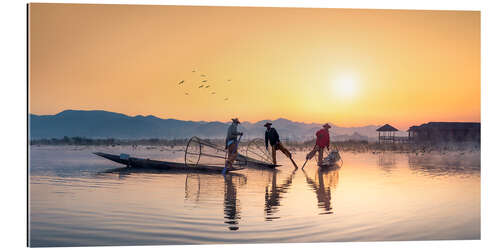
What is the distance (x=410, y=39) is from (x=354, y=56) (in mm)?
1203

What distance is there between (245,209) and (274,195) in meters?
1.48

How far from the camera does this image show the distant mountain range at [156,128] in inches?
634

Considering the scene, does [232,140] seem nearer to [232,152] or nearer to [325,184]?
[232,152]

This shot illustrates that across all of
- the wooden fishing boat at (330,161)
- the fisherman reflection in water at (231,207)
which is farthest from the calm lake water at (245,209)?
the wooden fishing boat at (330,161)

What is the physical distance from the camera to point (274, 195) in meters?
10.3

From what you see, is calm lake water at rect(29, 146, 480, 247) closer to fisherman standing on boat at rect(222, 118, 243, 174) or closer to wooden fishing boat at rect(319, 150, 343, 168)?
fisherman standing on boat at rect(222, 118, 243, 174)

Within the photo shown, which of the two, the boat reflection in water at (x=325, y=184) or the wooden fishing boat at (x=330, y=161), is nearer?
the boat reflection in water at (x=325, y=184)

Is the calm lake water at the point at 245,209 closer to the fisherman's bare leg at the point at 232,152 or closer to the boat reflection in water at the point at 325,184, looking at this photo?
the boat reflection in water at the point at 325,184

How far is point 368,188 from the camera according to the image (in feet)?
37.9

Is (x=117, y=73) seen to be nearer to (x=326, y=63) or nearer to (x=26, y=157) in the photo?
(x=26, y=157)

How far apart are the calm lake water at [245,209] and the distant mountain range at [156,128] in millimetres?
1826

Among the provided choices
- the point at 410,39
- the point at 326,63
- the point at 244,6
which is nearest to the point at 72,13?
the point at 244,6
